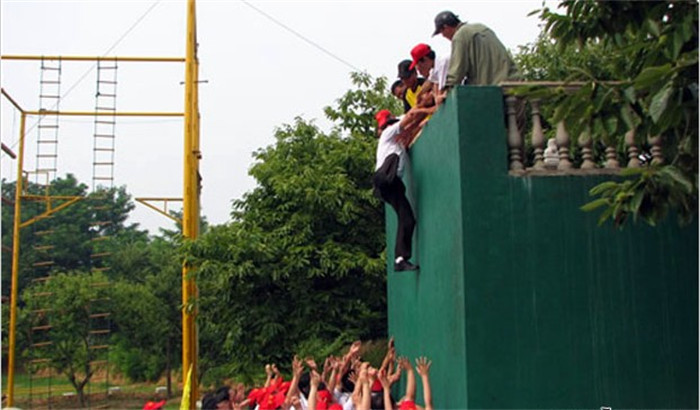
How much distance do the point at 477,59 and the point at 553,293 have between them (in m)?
1.91

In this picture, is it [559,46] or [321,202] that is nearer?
[559,46]

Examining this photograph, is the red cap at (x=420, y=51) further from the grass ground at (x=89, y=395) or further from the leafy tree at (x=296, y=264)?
the grass ground at (x=89, y=395)

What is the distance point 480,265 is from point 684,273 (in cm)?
144

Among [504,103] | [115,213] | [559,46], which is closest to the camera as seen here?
[559,46]

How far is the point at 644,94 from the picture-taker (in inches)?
196

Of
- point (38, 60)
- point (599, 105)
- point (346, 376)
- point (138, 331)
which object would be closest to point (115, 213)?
point (138, 331)

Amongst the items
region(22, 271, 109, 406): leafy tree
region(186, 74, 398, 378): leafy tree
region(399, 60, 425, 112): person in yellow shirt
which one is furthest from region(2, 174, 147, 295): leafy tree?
region(399, 60, 425, 112): person in yellow shirt

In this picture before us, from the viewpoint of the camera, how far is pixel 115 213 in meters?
46.8

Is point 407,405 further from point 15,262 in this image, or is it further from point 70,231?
point 70,231

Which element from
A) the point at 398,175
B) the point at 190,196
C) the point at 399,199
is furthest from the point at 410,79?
the point at 190,196

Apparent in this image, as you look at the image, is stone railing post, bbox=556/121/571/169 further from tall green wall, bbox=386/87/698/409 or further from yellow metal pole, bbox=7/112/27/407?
yellow metal pole, bbox=7/112/27/407

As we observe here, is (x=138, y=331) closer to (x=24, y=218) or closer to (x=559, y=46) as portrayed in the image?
(x=24, y=218)

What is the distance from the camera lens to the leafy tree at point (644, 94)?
14.1 feet

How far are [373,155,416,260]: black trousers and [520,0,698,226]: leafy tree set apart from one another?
2.26m
